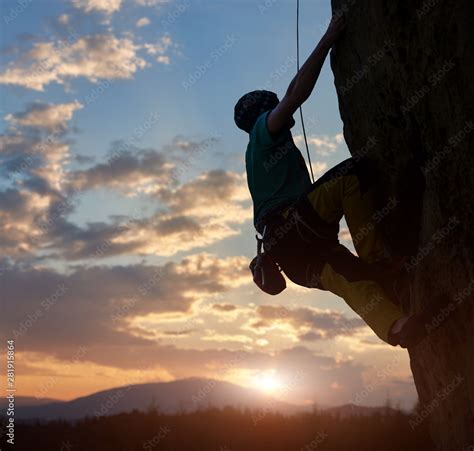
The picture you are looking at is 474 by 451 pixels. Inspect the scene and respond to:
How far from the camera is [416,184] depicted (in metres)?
6.14

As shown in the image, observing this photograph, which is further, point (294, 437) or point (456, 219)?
point (294, 437)

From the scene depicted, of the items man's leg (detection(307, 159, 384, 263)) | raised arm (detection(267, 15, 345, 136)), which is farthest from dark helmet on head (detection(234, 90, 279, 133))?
man's leg (detection(307, 159, 384, 263))

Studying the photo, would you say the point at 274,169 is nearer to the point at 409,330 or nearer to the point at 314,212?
the point at 314,212

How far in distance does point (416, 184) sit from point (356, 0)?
181 centimetres

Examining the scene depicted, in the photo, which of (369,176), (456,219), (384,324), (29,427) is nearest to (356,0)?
(369,176)

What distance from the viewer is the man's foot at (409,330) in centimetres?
564

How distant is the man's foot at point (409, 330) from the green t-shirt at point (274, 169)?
164 centimetres

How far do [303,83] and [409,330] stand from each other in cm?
231

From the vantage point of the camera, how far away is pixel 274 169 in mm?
6660

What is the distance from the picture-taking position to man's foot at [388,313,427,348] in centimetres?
564

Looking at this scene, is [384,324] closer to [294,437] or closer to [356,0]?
[356,0]

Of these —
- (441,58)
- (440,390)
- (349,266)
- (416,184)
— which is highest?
(441,58)

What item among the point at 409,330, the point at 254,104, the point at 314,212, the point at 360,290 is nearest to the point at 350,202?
the point at 314,212

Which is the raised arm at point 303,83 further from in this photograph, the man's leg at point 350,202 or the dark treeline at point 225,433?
the dark treeline at point 225,433
